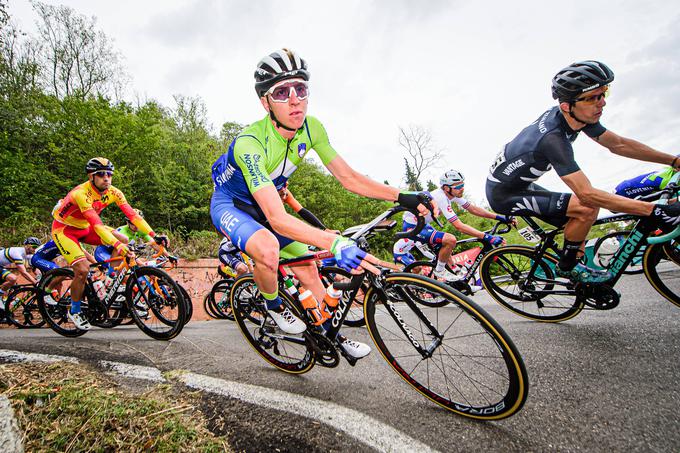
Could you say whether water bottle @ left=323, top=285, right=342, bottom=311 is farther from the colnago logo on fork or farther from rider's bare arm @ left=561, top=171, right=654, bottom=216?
rider's bare arm @ left=561, top=171, right=654, bottom=216

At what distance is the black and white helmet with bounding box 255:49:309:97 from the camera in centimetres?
246

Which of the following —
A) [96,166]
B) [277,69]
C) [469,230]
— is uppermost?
[277,69]

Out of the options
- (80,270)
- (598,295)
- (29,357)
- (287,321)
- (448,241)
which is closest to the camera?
(287,321)

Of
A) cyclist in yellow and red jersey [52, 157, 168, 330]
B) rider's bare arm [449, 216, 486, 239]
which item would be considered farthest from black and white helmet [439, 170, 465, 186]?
cyclist in yellow and red jersey [52, 157, 168, 330]

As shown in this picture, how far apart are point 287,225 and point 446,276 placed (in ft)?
13.6

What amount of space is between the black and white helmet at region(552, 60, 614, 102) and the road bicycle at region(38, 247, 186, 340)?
4.85 meters

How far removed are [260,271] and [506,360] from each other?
1779 millimetres

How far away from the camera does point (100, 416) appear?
1487 mm

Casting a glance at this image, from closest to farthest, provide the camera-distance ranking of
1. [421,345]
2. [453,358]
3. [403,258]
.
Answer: [421,345] → [453,358] → [403,258]

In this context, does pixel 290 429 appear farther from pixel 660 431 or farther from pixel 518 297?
pixel 518 297

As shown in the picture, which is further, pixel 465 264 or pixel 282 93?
pixel 465 264

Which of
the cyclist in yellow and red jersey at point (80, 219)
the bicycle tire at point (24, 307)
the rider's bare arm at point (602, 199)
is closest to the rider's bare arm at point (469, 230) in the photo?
the rider's bare arm at point (602, 199)

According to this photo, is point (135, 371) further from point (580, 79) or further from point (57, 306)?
point (580, 79)

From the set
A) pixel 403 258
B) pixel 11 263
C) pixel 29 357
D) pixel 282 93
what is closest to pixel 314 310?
pixel 282 93
